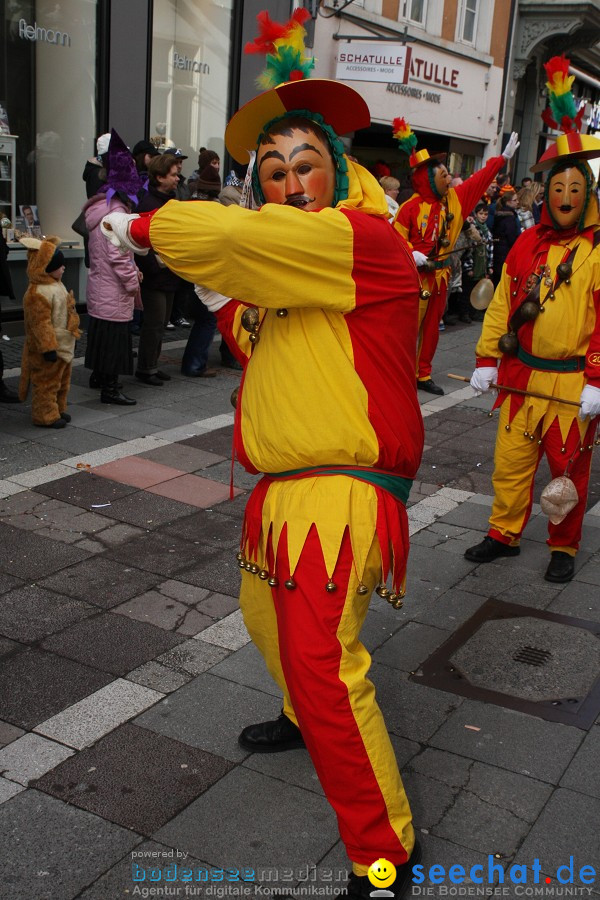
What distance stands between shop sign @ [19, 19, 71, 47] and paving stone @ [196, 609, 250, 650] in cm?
821

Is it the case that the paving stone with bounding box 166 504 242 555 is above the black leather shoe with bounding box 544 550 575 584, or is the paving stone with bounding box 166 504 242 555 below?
below

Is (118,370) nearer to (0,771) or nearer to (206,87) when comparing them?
(0,771)

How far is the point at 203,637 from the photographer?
165 inches

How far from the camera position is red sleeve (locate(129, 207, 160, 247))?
2412 millimetres

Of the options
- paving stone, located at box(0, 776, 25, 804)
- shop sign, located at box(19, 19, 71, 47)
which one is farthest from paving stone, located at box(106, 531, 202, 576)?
shop sign, located at box(19, 19, 71, 47)

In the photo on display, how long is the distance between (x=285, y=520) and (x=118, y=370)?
17.2 feet

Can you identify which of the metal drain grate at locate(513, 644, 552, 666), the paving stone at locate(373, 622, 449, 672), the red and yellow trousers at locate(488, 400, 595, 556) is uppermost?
the red and yellow trousers at locate(488, 400, 595, 556)

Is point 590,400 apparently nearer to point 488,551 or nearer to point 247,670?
point 488,551

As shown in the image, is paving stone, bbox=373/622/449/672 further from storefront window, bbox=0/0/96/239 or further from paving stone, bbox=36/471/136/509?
storefront window, bbox=0/0/96/239

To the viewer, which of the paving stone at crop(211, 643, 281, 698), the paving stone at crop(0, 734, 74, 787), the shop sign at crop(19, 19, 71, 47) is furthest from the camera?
the shop sign at crop(19, 19, 71, 47)

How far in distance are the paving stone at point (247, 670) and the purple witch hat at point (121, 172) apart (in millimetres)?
4207

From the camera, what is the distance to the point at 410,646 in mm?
4215

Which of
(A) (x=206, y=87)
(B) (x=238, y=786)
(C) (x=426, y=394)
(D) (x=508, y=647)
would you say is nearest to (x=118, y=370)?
(C) (x=426, y=394)

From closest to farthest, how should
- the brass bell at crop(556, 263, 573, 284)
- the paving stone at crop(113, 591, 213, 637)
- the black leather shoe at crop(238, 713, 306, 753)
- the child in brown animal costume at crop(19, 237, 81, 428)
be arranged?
the black leather shoe at crop(238, 713, 306, 753) → the paving stone at crop(113, 591, 213, 637) → the brass bell at crop(556, 263, 573, 284) → the child in brown animal costume at crop(19, 237, 81, 428)
